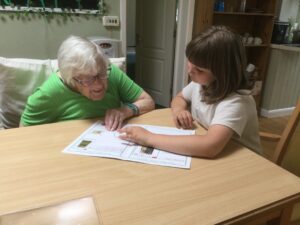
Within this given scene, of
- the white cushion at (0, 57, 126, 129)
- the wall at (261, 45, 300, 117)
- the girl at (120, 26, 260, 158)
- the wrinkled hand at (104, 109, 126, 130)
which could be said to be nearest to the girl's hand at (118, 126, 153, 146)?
the girl at (120, 26, 260, 158)

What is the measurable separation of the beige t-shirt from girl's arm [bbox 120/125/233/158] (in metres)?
0.04

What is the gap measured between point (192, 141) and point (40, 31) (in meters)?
2.11

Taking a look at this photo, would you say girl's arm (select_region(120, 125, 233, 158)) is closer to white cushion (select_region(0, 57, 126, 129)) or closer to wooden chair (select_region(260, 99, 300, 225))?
wooden chair (select_region(260, 99, 300, 225))

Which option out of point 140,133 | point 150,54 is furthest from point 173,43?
point 140,133

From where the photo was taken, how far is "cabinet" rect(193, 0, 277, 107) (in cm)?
309

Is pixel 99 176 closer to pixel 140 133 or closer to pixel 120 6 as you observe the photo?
pixel 140 133

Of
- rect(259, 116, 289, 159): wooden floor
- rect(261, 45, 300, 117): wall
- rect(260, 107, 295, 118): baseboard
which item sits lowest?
rect(259, 116, 289, 159): wooden floor

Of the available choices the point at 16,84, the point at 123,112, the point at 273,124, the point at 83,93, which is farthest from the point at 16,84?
the point at 273,124

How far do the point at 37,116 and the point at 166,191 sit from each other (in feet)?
2.65

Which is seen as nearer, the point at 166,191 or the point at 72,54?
the point at 166,191

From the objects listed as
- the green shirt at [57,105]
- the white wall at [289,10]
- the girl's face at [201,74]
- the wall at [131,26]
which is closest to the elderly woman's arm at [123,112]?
the green shirt at [57,105]

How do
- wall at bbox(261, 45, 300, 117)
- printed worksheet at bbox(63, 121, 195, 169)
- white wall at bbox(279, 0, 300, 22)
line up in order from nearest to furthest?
1. printed worksheet at bbox(63, 121, 195, 169)
2. wall at bbox(261, 45, 300, 117)
3. white wall at bbox(279, 0, 300, 22)

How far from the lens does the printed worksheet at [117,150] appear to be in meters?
0.89

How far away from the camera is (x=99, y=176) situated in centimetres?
80
